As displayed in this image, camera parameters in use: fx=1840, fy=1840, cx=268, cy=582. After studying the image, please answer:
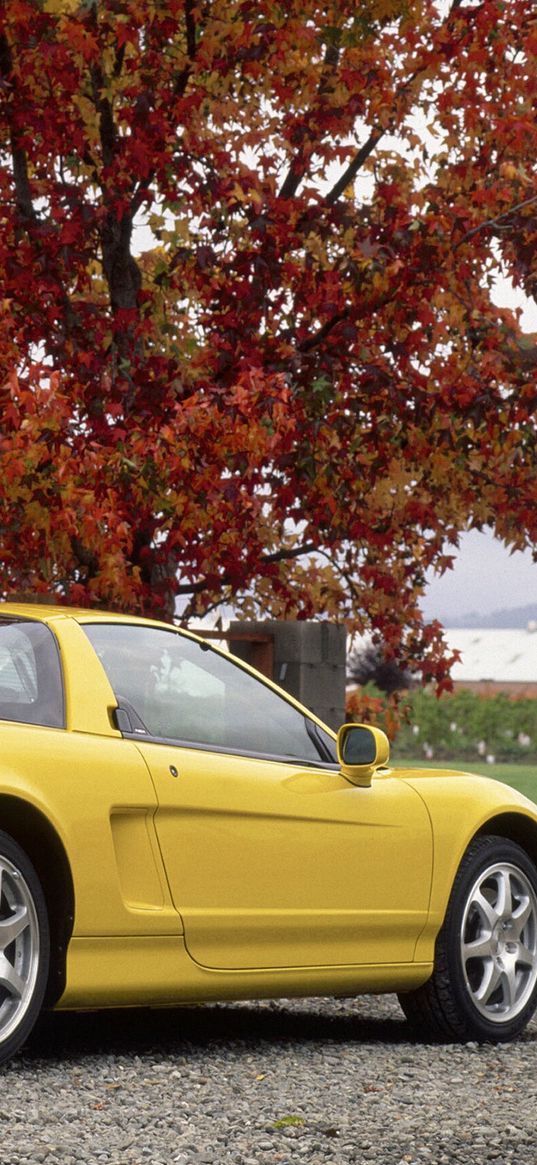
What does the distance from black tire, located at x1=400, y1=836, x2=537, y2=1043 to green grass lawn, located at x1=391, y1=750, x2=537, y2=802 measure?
30.9 metres

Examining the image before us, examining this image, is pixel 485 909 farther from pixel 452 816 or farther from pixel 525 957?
pixel 452 816

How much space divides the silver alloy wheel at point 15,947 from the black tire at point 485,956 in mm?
2038

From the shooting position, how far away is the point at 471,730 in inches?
2344

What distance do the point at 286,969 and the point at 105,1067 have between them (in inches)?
32.9

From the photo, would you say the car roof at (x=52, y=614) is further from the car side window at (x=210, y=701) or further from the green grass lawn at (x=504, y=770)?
the green grass lawn at (x=504, y=770)

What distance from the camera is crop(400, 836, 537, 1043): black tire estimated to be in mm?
7102

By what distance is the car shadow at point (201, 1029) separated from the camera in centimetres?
652

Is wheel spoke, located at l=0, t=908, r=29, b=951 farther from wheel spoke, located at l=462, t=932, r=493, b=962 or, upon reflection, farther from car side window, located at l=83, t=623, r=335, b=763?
wheel spoke, located at l=462, t=932, r=493, b=962

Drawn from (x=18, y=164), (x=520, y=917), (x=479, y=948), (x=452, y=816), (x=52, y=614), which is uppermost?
(x=18, y=164)

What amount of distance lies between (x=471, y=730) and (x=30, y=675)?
54162 mm

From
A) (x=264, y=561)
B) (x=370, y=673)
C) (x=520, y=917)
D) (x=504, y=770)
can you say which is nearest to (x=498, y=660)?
(x=370, y=673)

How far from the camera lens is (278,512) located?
1045 cm

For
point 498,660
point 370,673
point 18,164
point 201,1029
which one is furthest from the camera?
point 498,660

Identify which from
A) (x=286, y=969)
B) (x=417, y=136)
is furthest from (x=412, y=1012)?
(x=417, y=136)
